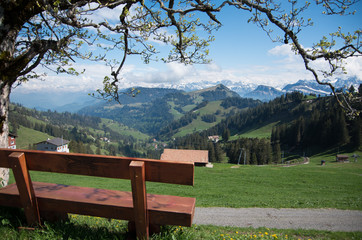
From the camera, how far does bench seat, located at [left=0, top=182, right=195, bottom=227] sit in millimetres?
3309

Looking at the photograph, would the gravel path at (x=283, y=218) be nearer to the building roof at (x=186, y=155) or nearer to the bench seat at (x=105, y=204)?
the bench seat at (x=105, y=204)

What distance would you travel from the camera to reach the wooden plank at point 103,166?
9.55ft

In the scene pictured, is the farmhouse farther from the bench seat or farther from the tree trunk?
the tree trunk

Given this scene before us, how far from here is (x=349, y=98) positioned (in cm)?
583

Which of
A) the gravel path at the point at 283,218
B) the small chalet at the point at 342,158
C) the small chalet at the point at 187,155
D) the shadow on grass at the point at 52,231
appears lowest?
the small chalet at the point at 342,158

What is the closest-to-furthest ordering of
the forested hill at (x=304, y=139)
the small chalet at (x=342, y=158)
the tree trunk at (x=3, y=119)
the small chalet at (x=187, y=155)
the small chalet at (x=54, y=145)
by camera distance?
the tree trunk at (x=3, y=119), the small chalet at (x=187, y=155), the small chalet at (x=342, y=158), the forested hill at (x=304, y=139), the small chalet at (x=54, y=145)

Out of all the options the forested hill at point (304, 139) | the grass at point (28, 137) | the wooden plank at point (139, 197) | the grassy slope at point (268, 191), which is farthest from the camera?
the grass at point (28, 137)

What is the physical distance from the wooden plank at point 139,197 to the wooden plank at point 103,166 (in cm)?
11

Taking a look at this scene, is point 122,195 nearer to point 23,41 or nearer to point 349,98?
point 23,41

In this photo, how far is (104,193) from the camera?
3.98m

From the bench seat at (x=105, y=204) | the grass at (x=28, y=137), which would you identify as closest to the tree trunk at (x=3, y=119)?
the bench seat at (x=105, y=204)

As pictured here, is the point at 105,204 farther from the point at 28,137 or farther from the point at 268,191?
the point at 28,137

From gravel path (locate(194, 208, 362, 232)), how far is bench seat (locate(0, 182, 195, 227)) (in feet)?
21.2

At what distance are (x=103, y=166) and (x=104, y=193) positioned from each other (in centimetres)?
114
